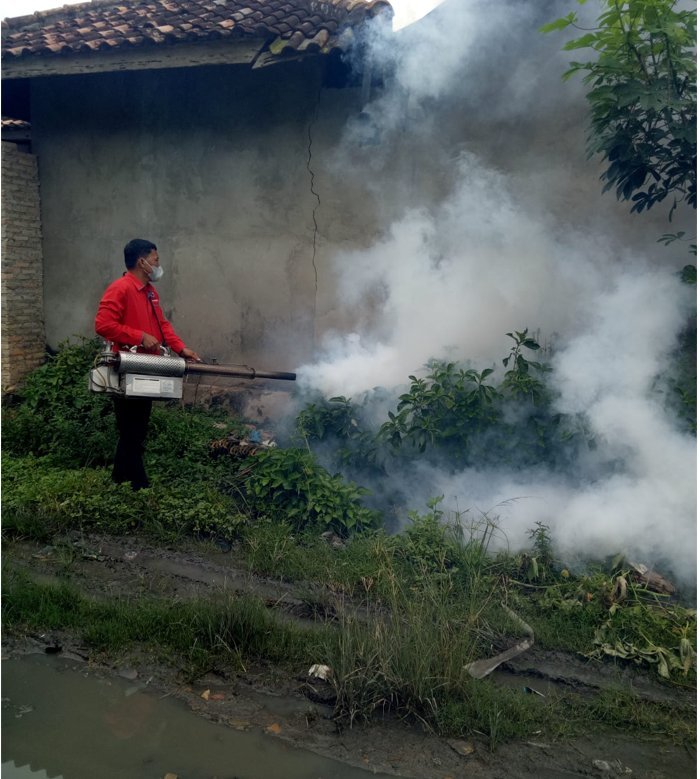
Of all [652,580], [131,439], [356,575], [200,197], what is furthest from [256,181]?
[652,580]

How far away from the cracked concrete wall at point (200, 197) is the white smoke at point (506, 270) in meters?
0.61

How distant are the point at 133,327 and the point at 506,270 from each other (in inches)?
147

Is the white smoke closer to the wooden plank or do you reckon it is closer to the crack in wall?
the crack in wall

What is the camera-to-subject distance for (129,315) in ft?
18.6

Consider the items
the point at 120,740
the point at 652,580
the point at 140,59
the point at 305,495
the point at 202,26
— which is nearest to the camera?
the point at 120,740

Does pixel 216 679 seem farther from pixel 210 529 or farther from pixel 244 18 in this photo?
pixel 244 18

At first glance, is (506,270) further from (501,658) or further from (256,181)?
(501,658)

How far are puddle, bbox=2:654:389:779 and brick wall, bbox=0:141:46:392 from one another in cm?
596

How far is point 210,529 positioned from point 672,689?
11.3 feet

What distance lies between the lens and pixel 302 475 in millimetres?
5707

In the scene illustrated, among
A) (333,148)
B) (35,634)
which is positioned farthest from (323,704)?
(333,148)

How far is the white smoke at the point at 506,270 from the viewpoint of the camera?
5.45m

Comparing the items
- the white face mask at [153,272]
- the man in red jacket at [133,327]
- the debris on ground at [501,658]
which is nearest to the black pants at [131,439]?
the man in red jacket at [133,327]

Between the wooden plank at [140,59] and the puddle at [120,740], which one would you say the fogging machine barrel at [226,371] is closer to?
the puddle at [120,740]
